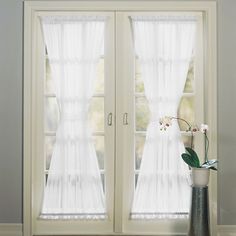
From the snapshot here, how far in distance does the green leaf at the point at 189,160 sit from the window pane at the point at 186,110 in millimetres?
367

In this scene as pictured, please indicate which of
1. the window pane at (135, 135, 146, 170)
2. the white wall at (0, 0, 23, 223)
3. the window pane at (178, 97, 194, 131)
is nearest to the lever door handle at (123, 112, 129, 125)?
the window pane at (135, 135, 146, 170)

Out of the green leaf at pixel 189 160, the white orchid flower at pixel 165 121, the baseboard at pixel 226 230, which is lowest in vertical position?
the baseboard at pixel 226 230

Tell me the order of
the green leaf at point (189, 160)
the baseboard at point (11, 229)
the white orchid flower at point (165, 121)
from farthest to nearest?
the baseboard at point (11, 229)
the white orchid flower at point (165, 121)
the green leaf at point (189, 160)

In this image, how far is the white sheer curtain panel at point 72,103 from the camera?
11.6 feet

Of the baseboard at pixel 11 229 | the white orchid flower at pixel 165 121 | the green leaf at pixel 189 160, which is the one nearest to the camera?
the green leaf at pixel 189 160

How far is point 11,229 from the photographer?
3.53 metres

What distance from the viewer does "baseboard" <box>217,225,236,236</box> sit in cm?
354

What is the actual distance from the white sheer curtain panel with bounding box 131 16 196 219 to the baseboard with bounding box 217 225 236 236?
358 mm

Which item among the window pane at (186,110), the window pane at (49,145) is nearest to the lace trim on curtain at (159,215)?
the window pane at (186,110)

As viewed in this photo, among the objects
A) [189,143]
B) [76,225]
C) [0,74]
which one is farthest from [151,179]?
[0,74]

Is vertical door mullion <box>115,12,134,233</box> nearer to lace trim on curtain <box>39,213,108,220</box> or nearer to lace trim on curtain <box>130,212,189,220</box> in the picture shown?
lace trim on curtain <box>130,212,189,220</box>

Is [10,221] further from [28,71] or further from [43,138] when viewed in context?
[28,71]

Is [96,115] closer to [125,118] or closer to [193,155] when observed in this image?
[125,118]

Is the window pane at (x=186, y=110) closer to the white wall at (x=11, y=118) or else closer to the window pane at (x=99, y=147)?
the window pane at (x=99, y=147)
